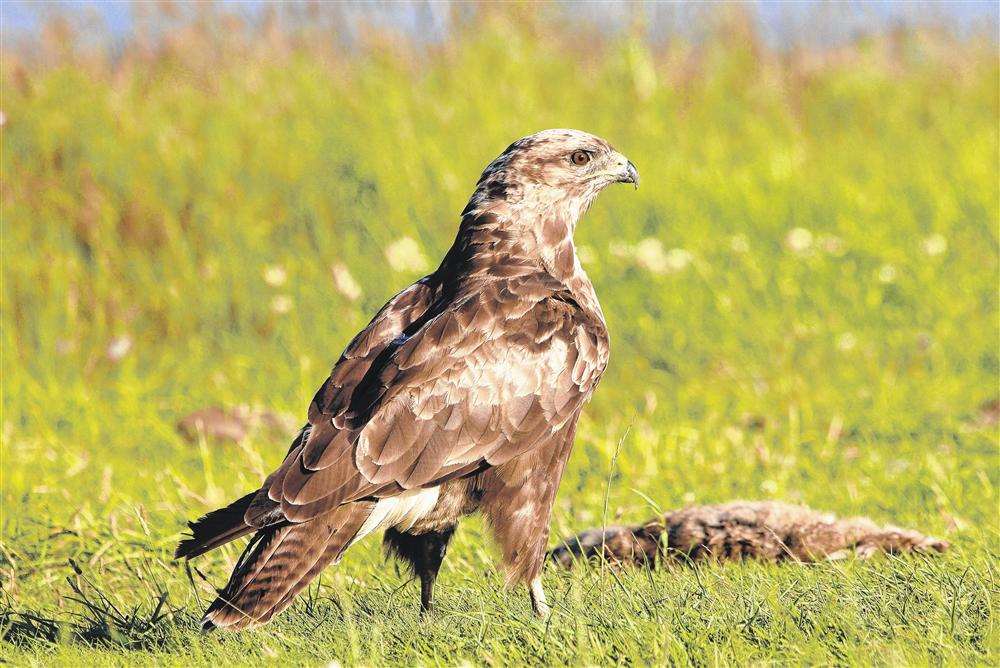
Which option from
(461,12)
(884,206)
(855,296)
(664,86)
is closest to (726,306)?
(855,296)

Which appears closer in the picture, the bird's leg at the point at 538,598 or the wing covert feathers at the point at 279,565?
the wing covert feathers at the point at 279,565

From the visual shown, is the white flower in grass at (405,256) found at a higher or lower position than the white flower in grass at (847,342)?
higher

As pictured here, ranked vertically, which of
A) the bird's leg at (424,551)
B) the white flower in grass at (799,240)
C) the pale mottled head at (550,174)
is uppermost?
the pale mottled head at (550,174)

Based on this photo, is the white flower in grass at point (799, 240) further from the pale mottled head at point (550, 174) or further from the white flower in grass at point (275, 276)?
the pale mottled head at point (550, 174)

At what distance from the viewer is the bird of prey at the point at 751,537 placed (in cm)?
530

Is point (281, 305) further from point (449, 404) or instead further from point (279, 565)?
point (279, 565)

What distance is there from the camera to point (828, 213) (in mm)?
10438

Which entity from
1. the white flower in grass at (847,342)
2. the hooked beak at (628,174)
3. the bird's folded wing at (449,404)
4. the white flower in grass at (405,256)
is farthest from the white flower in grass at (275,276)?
the bird's folded wing at (449,404)

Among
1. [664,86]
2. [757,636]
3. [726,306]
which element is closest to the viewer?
[757,636]

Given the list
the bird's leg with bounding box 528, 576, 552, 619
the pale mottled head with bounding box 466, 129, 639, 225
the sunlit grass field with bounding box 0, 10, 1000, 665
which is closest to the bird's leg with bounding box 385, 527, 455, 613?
the sunlit grass field with bounding box 0, 10, 1000, 665

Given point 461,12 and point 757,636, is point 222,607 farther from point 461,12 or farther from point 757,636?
point 461,12

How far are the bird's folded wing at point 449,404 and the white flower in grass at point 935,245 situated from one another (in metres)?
5.67

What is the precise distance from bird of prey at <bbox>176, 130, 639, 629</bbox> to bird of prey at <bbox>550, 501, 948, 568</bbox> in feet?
1.76

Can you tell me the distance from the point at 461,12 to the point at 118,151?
142 inches
